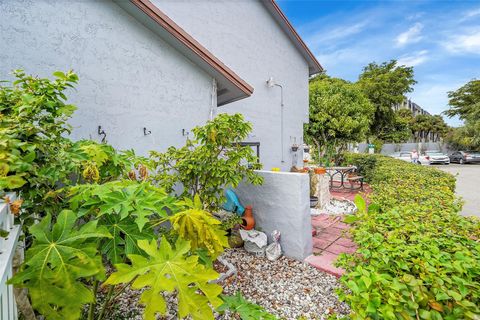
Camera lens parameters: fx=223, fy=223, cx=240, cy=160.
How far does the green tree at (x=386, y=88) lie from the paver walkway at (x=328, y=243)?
2704cm

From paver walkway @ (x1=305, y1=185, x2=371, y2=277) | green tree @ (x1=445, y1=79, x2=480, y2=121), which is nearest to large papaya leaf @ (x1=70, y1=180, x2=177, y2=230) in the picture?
paver walkway @ (x1=305, y1=185, x2=371, y2=277)

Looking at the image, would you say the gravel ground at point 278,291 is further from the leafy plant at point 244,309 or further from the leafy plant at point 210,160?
the leafy plant at point 210,160

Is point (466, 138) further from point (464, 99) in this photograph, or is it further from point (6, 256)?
point (6, 256)

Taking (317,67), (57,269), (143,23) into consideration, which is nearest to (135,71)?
(143,23)

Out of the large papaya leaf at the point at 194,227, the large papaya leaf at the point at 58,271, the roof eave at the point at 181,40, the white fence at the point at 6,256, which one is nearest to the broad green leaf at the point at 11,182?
the white fence at the point at 6,256

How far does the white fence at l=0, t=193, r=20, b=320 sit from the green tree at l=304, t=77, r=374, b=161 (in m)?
15.9

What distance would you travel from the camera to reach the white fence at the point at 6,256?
1.50 m

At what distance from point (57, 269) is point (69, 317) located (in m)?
0.35

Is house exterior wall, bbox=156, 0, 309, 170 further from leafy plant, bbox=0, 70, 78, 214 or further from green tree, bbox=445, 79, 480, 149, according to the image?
green tree, bbox=445, 79, 480, 149

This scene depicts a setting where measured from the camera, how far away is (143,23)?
15.3 ft

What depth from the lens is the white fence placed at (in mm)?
1495

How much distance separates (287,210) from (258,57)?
7561 mm

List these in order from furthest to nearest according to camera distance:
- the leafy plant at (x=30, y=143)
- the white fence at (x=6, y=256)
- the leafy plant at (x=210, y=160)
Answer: the leafy plant at (x=210, y=160) < the leafy plant at (x=30, y=143) < the white fence at (x=6, y=256)

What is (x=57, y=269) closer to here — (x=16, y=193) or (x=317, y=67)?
(x=16, y=193)
